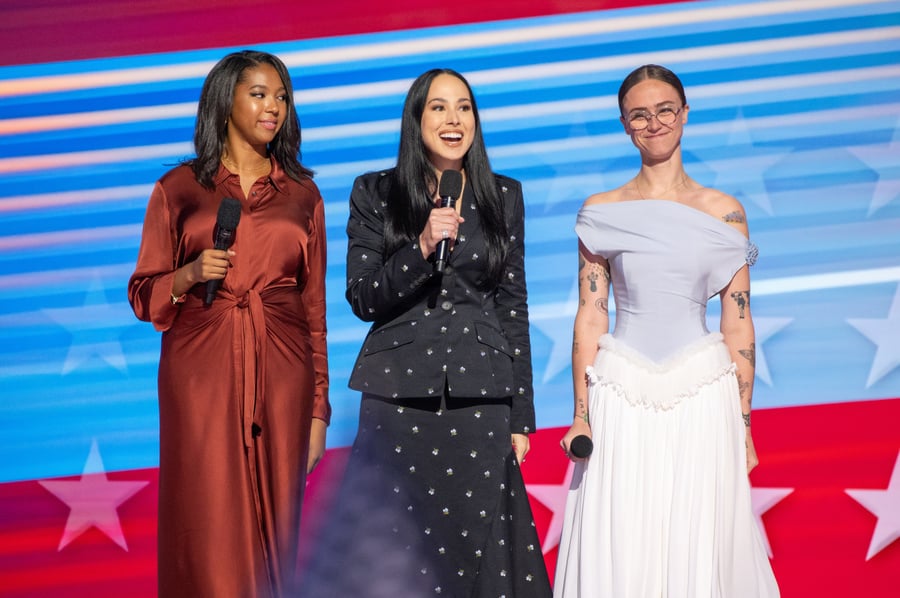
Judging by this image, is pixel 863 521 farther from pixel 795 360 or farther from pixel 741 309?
pixel 741 309

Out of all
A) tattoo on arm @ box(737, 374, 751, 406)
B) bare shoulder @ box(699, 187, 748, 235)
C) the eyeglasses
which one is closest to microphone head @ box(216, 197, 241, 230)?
the eyeglasses

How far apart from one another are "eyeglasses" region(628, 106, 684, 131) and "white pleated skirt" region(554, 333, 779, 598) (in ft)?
1.92

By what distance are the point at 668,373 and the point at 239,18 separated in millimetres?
2345

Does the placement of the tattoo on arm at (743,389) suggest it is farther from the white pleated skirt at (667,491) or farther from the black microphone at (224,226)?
the black microphone at (224,226)

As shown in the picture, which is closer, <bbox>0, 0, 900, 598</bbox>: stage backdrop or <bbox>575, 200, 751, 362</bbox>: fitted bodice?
<bbox>575, 200, 751, 362</bbox>: fitted bodice

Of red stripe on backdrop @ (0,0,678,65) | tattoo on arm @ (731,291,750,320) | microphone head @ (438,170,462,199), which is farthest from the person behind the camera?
red stripe on backdrop @ (0,0,678,65)

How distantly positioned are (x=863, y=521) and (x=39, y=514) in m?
3.12

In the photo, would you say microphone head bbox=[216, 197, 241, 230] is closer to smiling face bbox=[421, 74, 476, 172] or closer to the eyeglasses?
smiling face bbox=[421, 74, 476, 172]

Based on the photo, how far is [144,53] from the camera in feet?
14.0

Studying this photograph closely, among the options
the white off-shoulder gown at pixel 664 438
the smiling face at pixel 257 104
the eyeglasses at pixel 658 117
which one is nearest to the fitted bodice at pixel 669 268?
the white off-shoulder gown at pixel 664 438

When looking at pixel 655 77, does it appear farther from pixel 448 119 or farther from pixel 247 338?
pixel 247 338

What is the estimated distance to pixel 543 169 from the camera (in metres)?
4.20

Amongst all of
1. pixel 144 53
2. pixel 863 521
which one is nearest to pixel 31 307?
pixel 144 53

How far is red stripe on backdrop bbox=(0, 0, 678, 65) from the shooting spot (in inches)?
167
